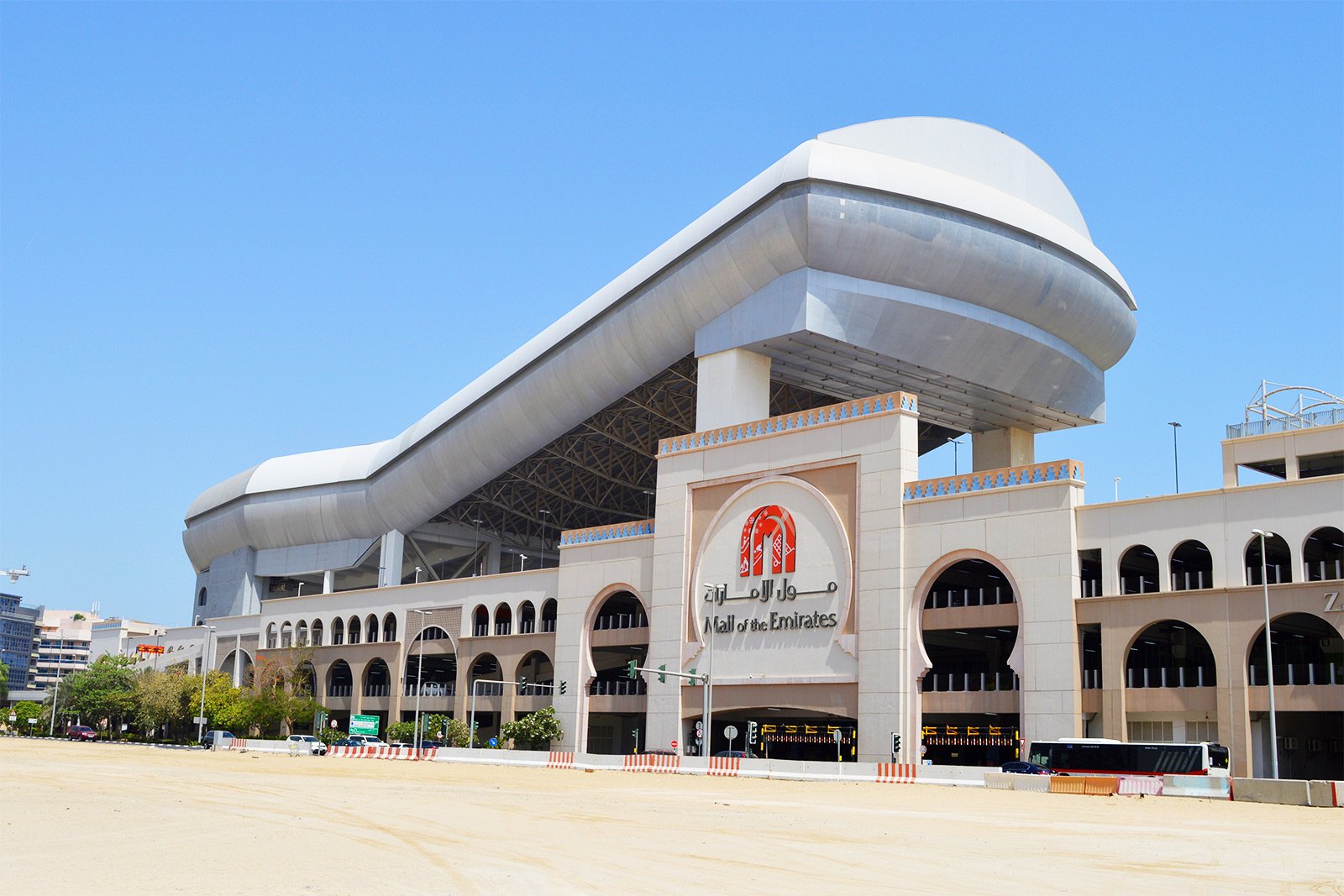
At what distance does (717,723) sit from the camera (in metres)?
63.4

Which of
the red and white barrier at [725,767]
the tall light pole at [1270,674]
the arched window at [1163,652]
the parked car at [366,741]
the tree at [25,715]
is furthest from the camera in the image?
the tree at [25,715]

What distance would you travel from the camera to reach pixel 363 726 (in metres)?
82.2

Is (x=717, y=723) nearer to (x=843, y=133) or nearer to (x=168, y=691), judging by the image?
(x=843, y=133)

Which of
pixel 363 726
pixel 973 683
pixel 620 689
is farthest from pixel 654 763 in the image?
pixel 363 726

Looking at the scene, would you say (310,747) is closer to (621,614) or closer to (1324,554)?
(621,614)

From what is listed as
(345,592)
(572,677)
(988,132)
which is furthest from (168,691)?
(988,132)

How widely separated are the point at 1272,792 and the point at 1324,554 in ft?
50.7

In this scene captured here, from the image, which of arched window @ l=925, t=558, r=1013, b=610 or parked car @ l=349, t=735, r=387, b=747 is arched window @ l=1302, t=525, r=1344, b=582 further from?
parked car @ l=349, t=735, r=387, b=747

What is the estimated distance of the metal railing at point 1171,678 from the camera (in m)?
47.3

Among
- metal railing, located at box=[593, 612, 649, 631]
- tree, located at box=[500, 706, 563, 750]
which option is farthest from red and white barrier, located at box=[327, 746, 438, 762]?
metal railing, located at box=[593, 612, 649, 631]

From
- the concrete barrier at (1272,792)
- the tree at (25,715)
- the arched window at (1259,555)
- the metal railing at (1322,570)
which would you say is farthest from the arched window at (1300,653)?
the tree at (25,715)

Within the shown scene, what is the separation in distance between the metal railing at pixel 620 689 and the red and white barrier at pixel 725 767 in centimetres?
1362

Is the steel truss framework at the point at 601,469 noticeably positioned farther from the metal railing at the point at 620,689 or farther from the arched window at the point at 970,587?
A: the metal railing at the point at 620,689

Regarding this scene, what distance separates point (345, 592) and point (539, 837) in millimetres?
73853
